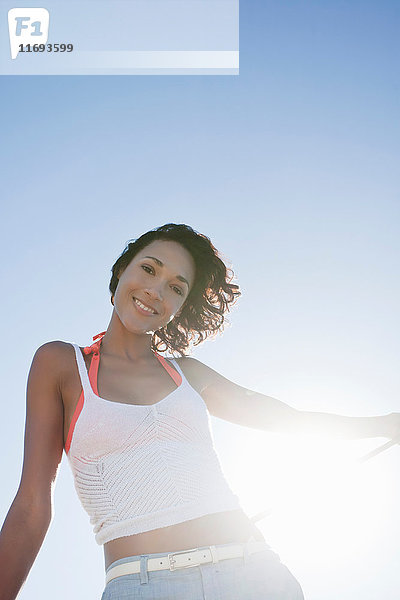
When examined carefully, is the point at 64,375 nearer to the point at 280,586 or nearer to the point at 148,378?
the point at 148,378

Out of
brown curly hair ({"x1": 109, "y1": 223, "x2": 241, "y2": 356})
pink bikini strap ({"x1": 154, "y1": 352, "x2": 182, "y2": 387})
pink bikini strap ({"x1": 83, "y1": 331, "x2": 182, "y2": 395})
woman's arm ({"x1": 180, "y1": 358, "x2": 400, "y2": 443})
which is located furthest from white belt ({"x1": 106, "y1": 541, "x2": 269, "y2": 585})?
brown curly hair ({"x1": 109, "y1": 223, "x2": 241, "y2": 356})

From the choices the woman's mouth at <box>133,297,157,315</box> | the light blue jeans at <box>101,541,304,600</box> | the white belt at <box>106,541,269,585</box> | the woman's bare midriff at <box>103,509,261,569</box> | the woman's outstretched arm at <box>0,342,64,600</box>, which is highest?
the woman's mouth at <box>133,297,157,315</box>

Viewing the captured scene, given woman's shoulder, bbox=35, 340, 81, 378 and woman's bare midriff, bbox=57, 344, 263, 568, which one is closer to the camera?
woman's bare midriff, bbox=57, 344, 263, 568

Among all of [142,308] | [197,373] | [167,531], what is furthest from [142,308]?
[167,531]

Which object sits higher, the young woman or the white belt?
the young woman

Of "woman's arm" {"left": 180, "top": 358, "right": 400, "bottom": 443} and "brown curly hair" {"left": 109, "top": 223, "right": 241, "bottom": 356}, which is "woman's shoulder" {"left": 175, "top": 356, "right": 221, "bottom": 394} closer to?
"woman's arm" {"left": 180, "top": 358, "right": 400, "bottom": 443}

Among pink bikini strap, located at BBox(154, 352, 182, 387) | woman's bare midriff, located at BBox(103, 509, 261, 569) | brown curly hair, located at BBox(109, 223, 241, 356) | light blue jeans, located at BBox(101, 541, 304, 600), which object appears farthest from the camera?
brown curly hair, located at BBox(109, 223, 241, 356)

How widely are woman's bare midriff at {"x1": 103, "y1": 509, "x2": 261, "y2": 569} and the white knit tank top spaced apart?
23 millimetres

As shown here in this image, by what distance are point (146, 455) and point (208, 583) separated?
1.75ft

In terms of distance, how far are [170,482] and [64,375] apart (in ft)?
2.07

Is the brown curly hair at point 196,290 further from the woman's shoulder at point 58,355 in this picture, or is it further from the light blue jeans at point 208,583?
the light blue jeans at point 208,583

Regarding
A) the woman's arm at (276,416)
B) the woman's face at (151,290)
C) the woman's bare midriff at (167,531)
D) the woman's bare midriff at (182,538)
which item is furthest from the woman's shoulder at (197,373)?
the woman's bare midriff at (182,538)

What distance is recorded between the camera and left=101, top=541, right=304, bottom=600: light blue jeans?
2.36m

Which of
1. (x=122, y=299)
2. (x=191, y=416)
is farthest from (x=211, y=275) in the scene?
(x=191, y=416)
